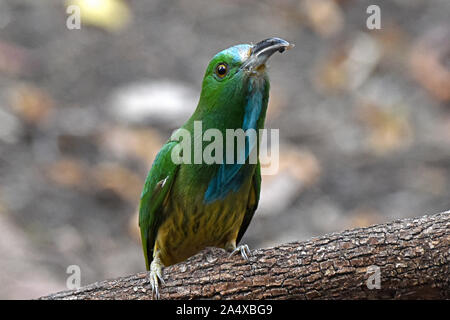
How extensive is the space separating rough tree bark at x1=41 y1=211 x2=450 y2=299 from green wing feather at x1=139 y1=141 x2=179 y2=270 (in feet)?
1.78

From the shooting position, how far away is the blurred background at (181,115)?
7078mm

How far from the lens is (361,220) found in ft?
23.4

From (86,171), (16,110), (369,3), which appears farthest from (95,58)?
(369,3)

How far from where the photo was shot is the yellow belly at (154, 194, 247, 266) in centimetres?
412

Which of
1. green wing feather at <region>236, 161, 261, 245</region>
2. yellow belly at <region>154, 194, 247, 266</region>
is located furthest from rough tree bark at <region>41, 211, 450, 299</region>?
green wing feather at <region>236, 161, 261, 245</region>

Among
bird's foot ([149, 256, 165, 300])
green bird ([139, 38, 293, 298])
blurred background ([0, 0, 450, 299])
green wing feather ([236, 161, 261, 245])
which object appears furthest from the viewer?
blurred background ([0, 0, 450, 299])

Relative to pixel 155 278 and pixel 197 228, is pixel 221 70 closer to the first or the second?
pixel 197 228

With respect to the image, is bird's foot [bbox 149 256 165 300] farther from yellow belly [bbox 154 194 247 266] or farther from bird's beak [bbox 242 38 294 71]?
bird's beak [bbox 242 38 294 71]

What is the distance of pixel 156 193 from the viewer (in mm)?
4219

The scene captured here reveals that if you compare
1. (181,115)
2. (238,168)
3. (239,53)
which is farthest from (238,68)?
(181,115)

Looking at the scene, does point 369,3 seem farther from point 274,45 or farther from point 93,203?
point 274,45

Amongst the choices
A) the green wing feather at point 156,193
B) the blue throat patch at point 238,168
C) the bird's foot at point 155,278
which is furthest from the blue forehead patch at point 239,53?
the bird's foot at point 155,278

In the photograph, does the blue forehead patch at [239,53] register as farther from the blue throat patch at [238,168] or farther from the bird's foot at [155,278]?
the bird's foot at [155,278]
